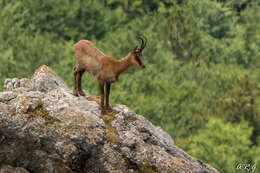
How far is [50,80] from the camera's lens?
61.8 feet

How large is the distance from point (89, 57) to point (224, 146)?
4005 cm

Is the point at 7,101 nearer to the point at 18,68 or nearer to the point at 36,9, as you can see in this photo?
the point at 18,68

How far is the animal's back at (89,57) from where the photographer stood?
17.9 metres

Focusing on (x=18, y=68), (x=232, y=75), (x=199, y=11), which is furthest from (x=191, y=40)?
(x=18, y=68)

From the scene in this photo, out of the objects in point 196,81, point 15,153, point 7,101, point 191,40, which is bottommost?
point 196,81

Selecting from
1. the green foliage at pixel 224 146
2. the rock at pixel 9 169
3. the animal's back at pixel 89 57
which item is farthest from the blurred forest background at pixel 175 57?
the rock at pixel 9 169

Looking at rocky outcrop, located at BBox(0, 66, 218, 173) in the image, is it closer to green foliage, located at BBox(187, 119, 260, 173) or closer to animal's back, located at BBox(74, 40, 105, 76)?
animal's back, located at BBox(74, 40, 105, 76)

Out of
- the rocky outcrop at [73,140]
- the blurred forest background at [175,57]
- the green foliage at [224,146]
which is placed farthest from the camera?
the blurred forest background at [175,57]

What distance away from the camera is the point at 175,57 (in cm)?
8706

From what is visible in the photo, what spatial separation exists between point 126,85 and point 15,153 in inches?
2419

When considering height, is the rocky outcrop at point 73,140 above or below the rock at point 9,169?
above

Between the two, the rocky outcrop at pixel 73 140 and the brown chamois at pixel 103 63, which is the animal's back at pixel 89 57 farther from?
the rocky outcrop at pixel 73 140

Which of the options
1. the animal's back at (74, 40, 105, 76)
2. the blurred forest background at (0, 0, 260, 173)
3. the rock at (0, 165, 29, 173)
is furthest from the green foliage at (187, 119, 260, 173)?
the rock at (0, 165, 29, 173)

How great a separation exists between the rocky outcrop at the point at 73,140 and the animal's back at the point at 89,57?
1384mm
